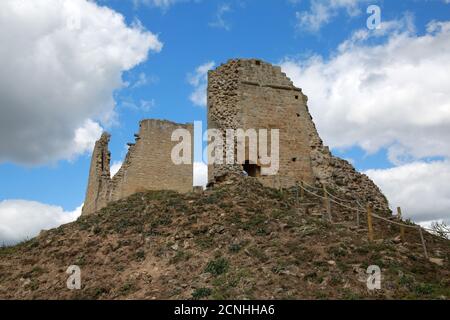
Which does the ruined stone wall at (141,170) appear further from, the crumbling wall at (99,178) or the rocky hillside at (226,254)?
the rocky hillside at (226,254)

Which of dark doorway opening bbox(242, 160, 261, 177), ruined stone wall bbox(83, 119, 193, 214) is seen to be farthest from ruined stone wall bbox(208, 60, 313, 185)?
ruined stone wall bbox(83, 119, 193, 214)

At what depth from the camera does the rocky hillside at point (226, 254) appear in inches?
354

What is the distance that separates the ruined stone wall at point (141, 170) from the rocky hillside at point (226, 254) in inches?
134

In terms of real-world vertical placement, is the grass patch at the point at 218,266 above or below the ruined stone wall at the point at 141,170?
below

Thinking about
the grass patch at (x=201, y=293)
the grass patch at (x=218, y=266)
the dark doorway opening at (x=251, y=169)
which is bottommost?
the grass patch at (x=201, y=293)

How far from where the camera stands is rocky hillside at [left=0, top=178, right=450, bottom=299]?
29.5ft

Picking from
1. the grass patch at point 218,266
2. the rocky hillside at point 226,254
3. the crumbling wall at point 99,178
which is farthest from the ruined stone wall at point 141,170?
the grass patch at point 218,266

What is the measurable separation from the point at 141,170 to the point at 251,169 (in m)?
5.42

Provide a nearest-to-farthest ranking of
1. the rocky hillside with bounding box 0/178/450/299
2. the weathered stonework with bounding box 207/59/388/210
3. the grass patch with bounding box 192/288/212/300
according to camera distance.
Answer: the grass patch with bounding box 192/288/212/300
the rocky hillside with bounding box 0/178/450/299
the weathered stonework with bounding box 207/59/388/210

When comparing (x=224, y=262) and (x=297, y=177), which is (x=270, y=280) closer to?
(x=224, y=262)

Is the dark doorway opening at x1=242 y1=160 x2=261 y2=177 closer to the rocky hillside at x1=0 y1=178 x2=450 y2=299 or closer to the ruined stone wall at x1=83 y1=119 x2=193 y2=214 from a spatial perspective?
the rocky hillside at x1=0 y1=178 x2=450 y2=299

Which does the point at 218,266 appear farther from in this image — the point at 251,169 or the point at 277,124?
the point at 277,124

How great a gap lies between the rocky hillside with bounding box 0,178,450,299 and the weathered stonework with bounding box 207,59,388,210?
61.0 inches
